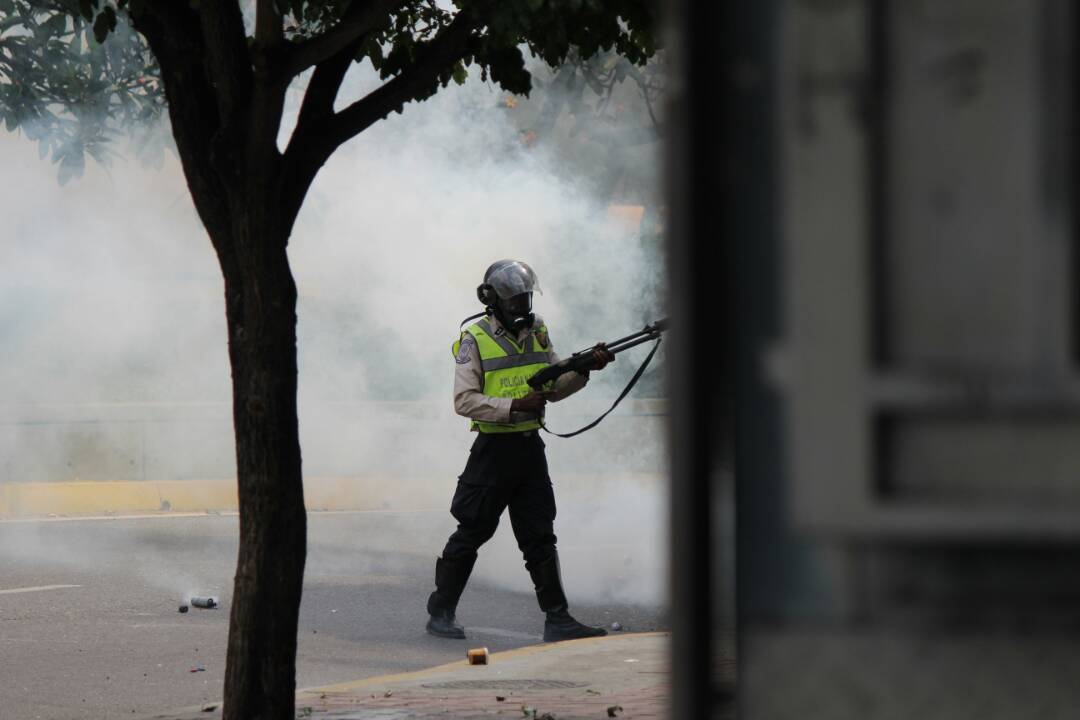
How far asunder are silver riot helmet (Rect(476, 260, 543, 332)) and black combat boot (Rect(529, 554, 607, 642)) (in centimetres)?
112

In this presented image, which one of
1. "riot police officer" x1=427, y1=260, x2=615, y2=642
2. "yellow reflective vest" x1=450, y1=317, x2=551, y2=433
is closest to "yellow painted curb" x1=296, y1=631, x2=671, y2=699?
"riot police officer" x1=427, y1=260, x2=615, y2=642

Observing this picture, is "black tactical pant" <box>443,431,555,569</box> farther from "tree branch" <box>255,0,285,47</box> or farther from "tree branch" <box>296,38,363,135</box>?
"tree branch" <box>255,0,285,47</box>

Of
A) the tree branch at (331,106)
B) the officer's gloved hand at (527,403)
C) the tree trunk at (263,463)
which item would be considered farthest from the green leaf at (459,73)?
the officer's gloved hand at (527,403)

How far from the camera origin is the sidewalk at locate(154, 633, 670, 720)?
5.78 m

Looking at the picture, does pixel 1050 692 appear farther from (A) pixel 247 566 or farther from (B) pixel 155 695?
(B) pixel 155 695

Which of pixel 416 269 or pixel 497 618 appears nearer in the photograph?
pixel 497 618

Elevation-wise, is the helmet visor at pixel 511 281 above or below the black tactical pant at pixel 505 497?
above

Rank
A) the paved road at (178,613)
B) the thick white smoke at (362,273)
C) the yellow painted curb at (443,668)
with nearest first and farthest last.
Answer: the yellow painted curb at (443,668)
the paved road at (178,613)
the thick white smoke at (362,273)

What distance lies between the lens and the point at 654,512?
12953 mm

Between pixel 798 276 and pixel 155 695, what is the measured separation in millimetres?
5066

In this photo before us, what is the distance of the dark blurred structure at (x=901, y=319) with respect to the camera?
7.06 ft

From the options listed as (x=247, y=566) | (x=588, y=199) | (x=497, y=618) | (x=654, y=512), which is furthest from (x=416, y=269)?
(x=247, y=566)

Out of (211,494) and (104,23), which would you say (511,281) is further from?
(211,494)

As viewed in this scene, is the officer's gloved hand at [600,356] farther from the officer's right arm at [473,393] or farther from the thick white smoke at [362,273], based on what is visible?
the thick white smoke at [362,273]
